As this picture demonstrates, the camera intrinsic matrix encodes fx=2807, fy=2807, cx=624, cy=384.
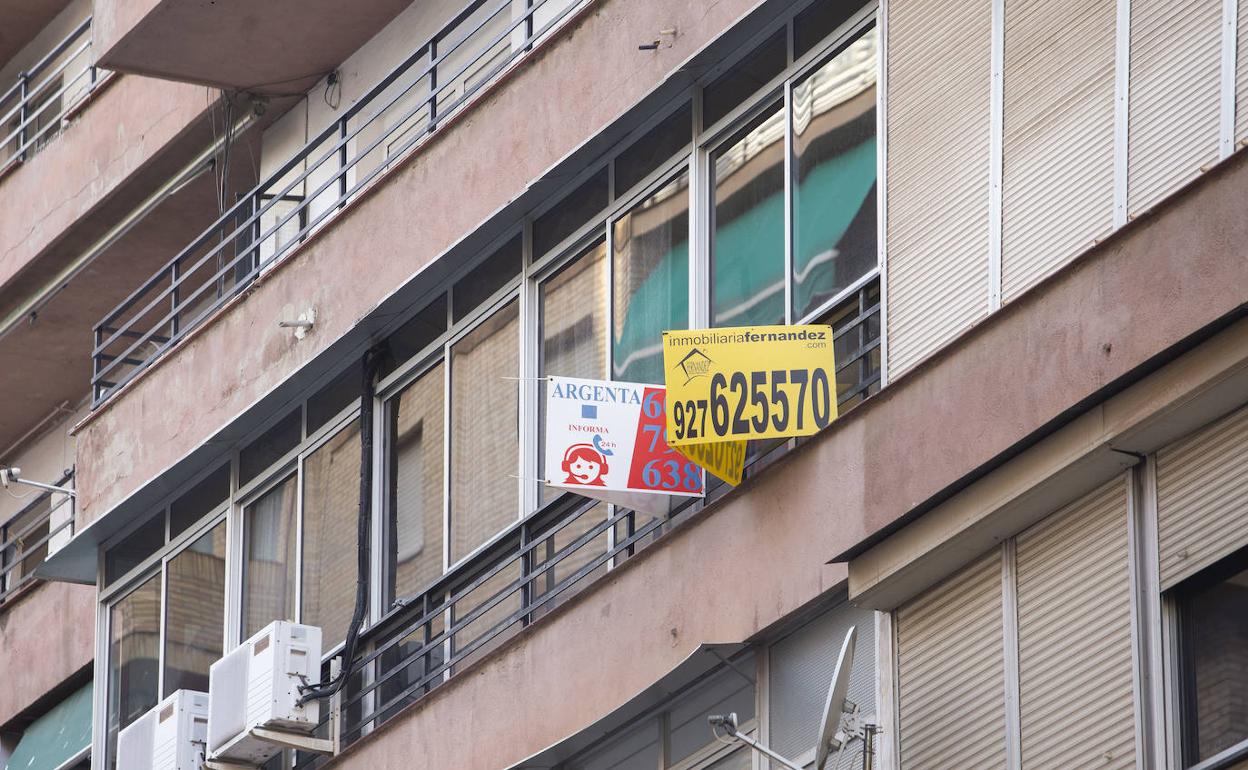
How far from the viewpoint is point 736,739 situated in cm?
1373

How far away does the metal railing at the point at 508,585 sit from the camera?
14828mm

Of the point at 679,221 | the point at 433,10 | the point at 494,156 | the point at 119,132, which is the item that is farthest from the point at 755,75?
the point at 119,132

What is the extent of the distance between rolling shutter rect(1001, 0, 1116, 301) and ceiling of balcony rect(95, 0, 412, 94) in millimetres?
8631

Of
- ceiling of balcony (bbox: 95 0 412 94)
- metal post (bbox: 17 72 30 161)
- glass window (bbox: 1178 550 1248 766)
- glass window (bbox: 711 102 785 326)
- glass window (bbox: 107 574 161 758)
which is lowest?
glass window (bbox: 1178 550 1248 766)

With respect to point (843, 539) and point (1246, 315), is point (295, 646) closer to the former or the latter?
point (843, 539)

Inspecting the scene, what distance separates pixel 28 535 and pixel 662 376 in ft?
43.0

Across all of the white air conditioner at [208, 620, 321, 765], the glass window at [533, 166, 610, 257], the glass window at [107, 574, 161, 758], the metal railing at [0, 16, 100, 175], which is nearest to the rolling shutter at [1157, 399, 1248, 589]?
the glass window at [533, 166, 610, 257]

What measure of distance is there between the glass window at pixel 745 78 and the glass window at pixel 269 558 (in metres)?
4.94

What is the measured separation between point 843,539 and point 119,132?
494 inches

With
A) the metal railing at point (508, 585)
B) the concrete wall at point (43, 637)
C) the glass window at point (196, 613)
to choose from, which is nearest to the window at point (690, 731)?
the metal railing at point (508, 585)

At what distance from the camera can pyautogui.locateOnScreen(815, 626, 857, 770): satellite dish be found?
42.3ft

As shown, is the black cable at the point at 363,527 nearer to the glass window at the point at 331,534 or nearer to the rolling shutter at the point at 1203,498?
the glass window at the point at 331,534

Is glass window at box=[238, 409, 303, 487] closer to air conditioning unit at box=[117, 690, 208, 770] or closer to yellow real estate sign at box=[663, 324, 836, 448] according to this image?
air conditioning unit at box=[117, 690, 208, 770]

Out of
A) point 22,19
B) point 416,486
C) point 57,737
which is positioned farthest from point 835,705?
point 22,19
